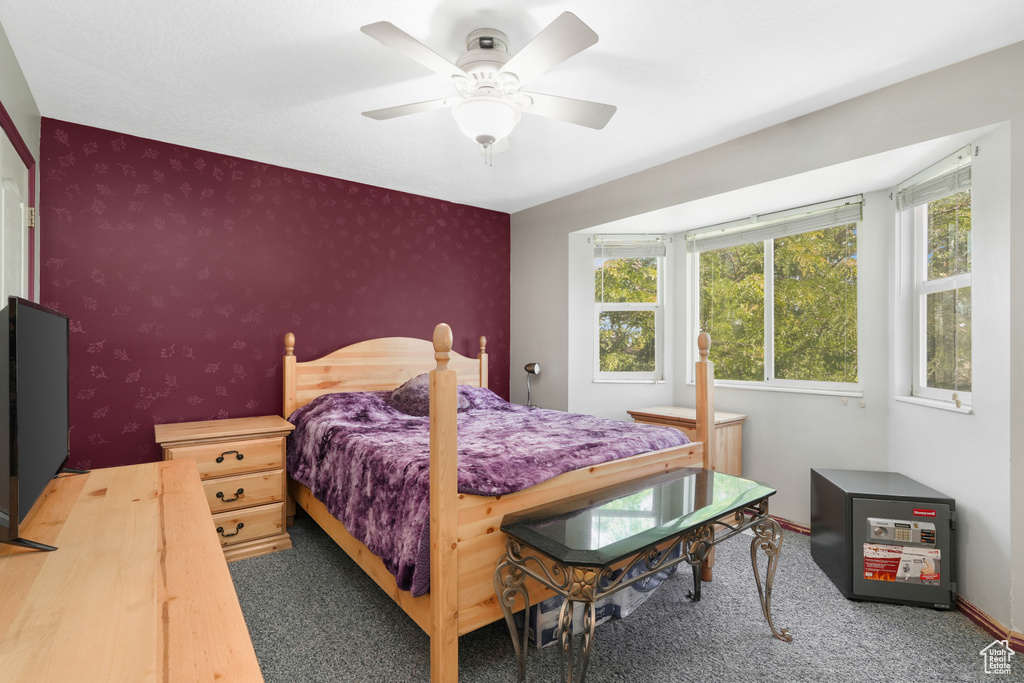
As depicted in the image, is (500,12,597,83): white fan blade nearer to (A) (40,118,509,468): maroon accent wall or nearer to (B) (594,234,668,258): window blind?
(A) (40,118,509,468): maroon accent wall

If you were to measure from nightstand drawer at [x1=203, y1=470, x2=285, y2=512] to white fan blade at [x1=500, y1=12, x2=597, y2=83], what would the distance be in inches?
96.3

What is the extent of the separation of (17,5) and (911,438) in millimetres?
4380

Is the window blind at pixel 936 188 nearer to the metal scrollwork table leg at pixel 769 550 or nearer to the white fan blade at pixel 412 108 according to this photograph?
the metal scrollwork table leg at pixel 769 550

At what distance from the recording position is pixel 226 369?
327 cm

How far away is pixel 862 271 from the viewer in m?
3.10

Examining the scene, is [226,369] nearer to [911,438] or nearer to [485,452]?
[485,452]

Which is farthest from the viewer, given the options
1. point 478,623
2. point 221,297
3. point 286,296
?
point 286,296

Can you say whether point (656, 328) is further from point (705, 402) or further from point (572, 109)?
point (572, 109)

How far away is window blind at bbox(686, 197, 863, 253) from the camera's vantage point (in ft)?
10.4

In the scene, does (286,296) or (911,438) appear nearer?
(911,438)

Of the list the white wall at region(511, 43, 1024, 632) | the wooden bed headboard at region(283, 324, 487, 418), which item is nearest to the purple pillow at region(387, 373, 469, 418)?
the wooden bed headboard at region(283, 324, 487, 418)

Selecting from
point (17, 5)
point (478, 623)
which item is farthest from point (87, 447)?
point (478, 623)

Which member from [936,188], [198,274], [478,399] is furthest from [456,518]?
[936,188]

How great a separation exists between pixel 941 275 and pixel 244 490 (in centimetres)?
388
